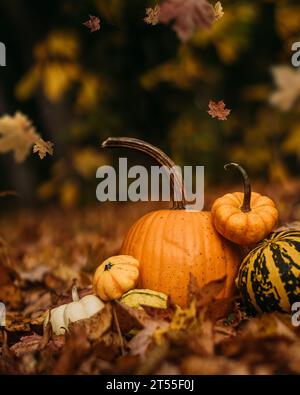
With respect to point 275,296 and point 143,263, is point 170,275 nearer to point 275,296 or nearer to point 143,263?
point 143,263

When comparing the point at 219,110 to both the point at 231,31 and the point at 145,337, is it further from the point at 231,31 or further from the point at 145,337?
the point at 231,31

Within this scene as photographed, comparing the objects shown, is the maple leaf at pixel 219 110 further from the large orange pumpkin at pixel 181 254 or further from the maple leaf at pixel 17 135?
the maple leaf at pixel 17 135

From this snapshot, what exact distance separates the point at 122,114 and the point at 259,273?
4890mm

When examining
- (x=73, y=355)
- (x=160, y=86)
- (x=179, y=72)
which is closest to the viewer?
(x=73, y=355)

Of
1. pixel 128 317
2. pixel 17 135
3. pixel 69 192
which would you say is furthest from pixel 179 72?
pixel 128 317

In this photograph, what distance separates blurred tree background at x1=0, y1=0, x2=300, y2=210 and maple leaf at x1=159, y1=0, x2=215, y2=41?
12.5 feet

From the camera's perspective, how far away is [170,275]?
209cm

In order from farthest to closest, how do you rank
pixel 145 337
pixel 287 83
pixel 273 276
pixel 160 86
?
pixel 160 86 < pixel 287 83 < pixel 273 276 < pixel 145 337

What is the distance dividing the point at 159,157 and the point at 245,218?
0.47 meters

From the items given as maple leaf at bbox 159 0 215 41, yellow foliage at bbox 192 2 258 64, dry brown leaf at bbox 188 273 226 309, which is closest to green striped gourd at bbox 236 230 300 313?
dry brown leaf at bbox 188 273 226 309

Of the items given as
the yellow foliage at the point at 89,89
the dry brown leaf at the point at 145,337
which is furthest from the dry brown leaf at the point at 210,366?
the yellow foliage at the point at 89,89

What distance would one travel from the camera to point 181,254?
2.10 metres

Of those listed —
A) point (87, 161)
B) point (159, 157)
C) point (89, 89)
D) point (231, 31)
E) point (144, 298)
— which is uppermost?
point (231, 31)

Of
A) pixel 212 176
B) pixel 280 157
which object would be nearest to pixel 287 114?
pixel 280 157
